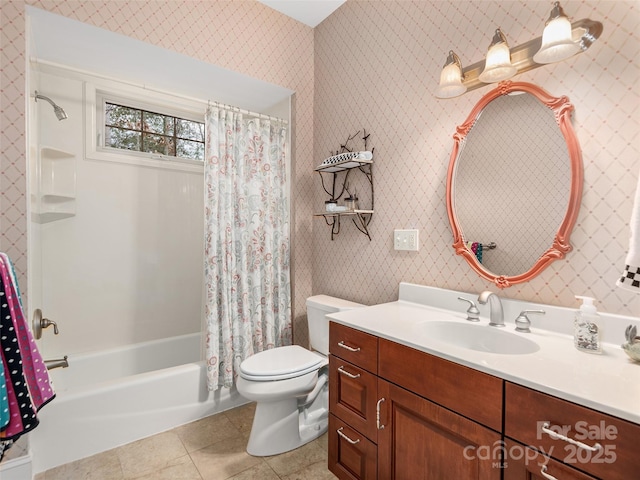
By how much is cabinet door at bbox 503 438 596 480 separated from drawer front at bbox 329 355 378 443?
50 cm

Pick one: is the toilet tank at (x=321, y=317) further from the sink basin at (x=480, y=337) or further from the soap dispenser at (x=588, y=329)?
the soap dispenser at (x=588, y=329)

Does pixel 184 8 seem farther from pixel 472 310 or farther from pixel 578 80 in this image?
pixel 472 310

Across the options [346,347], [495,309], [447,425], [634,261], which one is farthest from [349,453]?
[634,261]

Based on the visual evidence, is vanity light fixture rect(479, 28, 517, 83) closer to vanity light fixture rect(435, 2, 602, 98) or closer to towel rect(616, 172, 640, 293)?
vanity light fixture rect(435, 2, 602, 98)

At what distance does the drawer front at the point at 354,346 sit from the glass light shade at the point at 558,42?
1213mm

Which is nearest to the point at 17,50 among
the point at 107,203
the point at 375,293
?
the point at 107,203

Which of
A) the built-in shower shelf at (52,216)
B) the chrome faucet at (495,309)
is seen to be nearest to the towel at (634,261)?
the chrome faucet at (495,309)

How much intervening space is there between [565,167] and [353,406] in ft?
4.22

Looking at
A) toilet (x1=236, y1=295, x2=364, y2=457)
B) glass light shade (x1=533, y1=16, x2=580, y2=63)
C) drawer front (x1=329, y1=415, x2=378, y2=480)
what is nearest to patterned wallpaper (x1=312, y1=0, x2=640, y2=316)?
glass light shade (x1=533, y1=16, x2=580, y2=63)

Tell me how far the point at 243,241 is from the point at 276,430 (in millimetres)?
1152

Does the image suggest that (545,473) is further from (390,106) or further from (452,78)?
(390,106)

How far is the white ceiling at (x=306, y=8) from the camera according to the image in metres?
2.26

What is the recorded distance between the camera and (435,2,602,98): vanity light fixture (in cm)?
115

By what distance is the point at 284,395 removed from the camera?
68.0 inches
